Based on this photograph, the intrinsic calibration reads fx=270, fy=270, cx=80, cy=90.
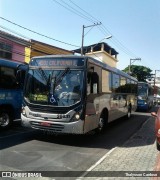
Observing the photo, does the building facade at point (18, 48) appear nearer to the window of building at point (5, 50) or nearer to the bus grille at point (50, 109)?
the window of building at point (5, 50)

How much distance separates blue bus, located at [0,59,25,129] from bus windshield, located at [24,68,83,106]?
1.37m

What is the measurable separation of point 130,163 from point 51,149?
244cm

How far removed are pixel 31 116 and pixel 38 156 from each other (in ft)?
6.74

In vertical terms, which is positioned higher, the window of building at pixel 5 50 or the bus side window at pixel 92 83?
the window of building at pixel 5 50

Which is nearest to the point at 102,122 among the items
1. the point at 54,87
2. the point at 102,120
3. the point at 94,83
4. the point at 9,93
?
the point at 102,120

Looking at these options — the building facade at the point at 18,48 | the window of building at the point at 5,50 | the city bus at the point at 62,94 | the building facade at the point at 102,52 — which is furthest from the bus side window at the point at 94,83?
the building facade at the point at 102,52

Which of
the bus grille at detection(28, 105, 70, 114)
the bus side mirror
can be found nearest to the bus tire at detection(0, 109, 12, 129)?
the bus side mirror

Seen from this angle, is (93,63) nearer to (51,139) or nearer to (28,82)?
(28,82)

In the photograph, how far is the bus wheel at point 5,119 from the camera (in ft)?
34.3

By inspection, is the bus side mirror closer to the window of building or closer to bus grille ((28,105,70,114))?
bus grille ((28,105,70,114))

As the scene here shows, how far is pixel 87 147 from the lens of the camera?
845 centimetres

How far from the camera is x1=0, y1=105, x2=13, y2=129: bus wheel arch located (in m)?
10.4

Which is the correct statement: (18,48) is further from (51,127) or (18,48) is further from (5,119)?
(51,127)

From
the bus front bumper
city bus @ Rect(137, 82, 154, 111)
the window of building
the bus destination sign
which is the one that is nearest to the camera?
the bus front bumper
